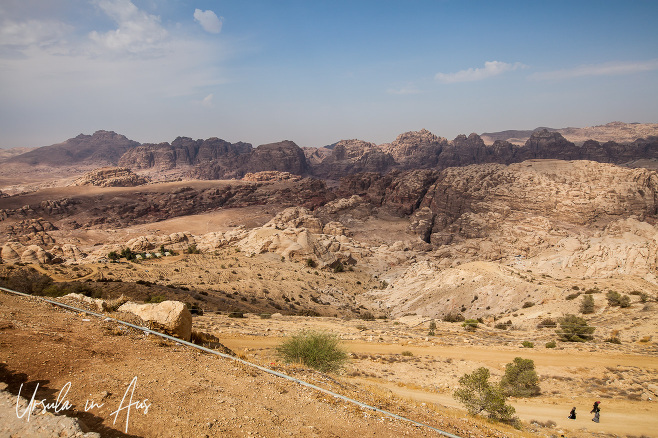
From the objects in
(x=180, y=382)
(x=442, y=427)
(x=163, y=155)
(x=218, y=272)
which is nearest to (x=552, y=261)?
(x=218, y=272)

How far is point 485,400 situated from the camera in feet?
27.3

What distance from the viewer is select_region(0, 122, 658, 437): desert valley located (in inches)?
200

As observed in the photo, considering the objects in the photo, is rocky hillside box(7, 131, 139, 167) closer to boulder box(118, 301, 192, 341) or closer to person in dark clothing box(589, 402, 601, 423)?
boulder box(118, 301, 192, 341)

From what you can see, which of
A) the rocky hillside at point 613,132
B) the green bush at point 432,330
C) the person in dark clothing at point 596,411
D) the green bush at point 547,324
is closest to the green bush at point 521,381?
the person in dark clothing at point 596,411

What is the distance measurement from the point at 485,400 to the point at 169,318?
7078 mm

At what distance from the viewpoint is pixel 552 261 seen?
33.1m

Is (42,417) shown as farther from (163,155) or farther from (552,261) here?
(163,155)

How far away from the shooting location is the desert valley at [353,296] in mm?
5090

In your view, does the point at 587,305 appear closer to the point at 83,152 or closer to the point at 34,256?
the point at 34,256

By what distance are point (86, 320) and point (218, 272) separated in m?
22.4

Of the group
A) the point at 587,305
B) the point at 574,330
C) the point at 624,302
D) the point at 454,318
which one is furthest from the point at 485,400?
the point at 624,302

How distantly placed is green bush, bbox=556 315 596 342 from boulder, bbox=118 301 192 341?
15799mm

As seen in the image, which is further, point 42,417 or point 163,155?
point 163,155

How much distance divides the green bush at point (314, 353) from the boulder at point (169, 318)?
10.00 feet
